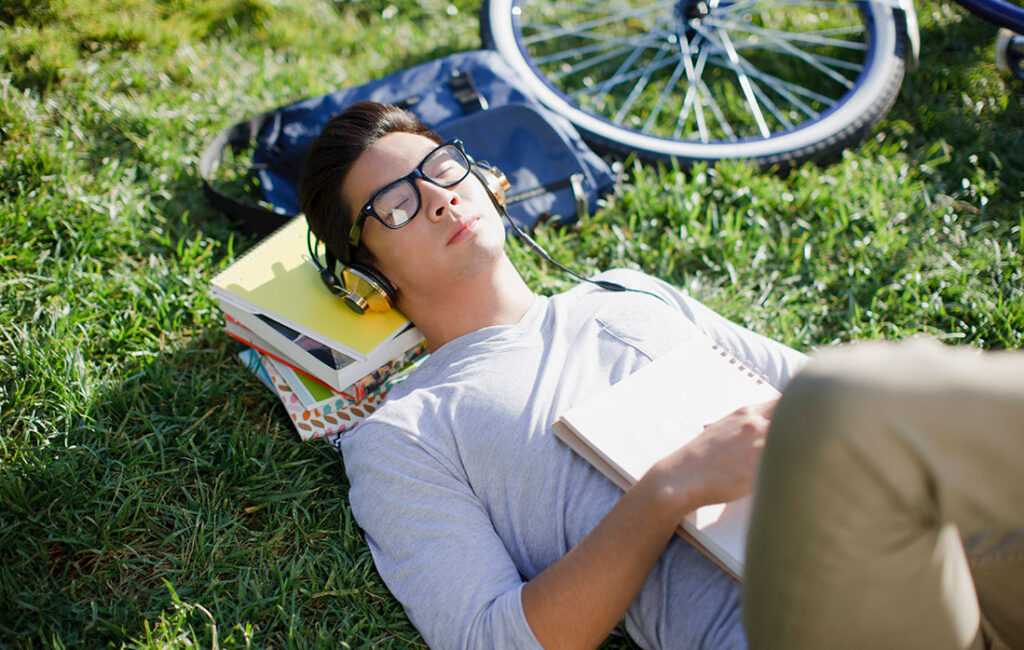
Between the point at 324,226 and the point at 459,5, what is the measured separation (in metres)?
2.86

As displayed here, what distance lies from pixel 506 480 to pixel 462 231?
2.76 ft

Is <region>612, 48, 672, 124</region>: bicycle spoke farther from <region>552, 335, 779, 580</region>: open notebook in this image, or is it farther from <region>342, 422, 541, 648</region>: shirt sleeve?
<region>342, 422, 541, 648</region>: shirt sleeve

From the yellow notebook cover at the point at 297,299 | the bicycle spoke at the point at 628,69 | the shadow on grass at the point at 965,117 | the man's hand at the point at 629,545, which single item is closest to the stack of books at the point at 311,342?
the yellow notebook cover at the point at 297,299

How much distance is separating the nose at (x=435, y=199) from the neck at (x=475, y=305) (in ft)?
0.77

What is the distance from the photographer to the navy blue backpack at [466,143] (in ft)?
11.0

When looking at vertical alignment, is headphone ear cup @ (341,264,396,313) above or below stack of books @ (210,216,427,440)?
above

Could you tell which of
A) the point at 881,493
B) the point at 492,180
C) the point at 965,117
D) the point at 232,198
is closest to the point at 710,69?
the point at 965,117

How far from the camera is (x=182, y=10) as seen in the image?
434cm

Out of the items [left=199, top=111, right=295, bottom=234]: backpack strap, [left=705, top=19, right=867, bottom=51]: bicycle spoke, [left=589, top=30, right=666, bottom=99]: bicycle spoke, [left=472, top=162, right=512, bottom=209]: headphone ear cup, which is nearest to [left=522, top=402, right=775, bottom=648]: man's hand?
[left=472, top=162, right=512, bottom=209]: headphone ear cup

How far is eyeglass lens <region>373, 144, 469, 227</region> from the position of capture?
239 centimetres

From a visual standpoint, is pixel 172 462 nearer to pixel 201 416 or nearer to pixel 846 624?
pixel 201 416

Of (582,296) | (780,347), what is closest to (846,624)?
(780,347)

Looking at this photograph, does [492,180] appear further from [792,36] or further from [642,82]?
[792,36]

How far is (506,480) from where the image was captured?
2.03 meters
